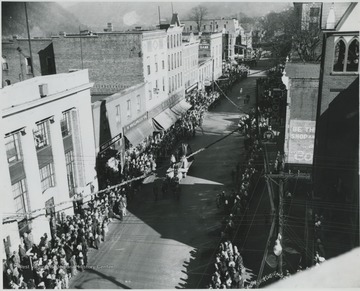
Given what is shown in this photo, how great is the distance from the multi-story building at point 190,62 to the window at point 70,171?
28.4 metres

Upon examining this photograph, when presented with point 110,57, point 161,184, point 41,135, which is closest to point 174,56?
point 110,57

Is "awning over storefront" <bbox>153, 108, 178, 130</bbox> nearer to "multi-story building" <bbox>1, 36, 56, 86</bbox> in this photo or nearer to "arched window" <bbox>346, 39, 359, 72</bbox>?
"multi-story building" <bbox>1, 36, 56, 86</bbox>

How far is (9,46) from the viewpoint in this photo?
36.7 metres

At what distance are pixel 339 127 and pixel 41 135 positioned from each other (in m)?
15.3

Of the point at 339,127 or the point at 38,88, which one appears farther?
the point at 38,88

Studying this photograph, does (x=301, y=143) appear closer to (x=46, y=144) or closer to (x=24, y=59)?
(x=46, y=144)

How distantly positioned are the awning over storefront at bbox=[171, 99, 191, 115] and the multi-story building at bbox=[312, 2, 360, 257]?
77.6ft

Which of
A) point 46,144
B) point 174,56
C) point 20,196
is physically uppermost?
point 174,56

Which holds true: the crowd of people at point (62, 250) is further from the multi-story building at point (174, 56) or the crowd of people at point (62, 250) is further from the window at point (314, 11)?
the window at point (314, 11)

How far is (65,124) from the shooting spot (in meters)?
22.1

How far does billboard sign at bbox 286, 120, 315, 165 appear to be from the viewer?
22625 millimetres

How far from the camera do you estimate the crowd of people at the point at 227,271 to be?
14.4 metres

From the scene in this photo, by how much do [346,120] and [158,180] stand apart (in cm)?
1353

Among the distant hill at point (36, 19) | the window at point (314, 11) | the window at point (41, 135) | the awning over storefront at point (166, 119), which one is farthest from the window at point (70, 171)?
the window at point (314, 11)
